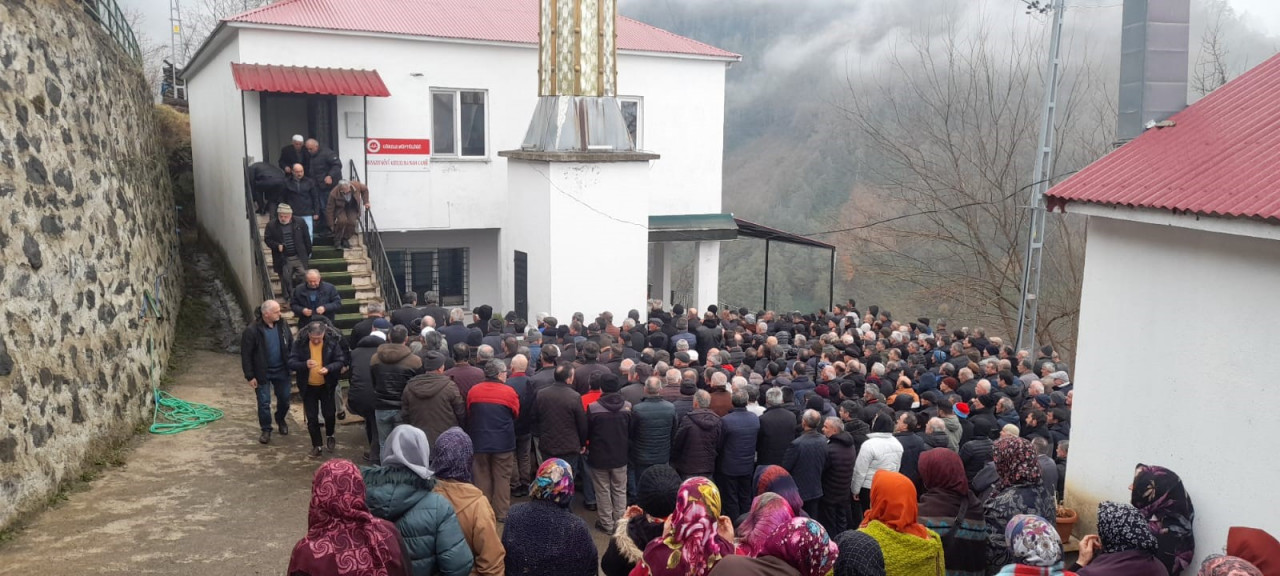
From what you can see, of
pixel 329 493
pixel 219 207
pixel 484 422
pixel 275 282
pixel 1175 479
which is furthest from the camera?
pixel 219 207

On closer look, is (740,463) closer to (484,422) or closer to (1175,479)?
(484,422)

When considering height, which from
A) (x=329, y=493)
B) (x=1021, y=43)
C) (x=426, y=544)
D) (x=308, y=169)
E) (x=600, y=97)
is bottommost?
(x=426, y=544)

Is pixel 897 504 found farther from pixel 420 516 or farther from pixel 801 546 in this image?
pixel 420 516

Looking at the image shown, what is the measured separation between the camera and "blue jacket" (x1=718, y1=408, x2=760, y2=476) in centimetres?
796

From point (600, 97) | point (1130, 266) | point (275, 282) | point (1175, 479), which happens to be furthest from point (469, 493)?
point (600, 97)

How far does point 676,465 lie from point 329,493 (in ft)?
14.8

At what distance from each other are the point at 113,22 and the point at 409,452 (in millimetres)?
15240

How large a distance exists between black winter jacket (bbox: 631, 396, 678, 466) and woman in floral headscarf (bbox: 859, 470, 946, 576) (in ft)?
10.1

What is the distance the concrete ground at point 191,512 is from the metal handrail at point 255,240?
3.07 m

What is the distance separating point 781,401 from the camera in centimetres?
817

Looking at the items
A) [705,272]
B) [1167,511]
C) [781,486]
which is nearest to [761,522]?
[781,486]

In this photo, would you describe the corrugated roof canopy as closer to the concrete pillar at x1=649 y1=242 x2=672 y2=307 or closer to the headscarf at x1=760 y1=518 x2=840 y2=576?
the concrete pillar at x1=649 y1=242 x2=672 y2=307

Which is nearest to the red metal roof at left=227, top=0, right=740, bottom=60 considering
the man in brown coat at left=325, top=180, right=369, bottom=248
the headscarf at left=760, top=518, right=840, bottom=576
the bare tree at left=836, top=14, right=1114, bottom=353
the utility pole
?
the man in brown coat at left=325, top=180, right=369, bottom=248

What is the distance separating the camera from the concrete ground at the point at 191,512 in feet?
22.7
